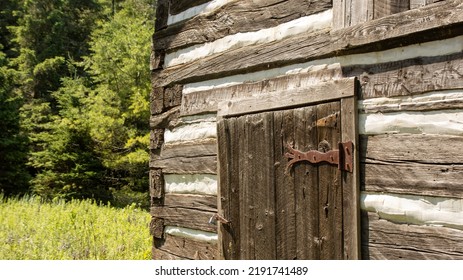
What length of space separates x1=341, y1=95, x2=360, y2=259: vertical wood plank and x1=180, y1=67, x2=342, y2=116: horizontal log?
1.03 ft

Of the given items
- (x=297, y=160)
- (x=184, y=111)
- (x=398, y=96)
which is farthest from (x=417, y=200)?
(x=184, y=111)

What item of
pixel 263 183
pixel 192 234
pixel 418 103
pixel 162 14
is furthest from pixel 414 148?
pixel 162 14

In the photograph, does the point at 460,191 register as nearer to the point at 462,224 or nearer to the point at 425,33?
the point at 462,224

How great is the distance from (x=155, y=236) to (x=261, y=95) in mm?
2202

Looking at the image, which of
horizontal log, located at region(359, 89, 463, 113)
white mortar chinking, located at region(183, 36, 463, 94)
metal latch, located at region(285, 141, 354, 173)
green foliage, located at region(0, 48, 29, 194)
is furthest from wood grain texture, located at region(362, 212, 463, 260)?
green foliage, located at region(0, 48, 29, 194)

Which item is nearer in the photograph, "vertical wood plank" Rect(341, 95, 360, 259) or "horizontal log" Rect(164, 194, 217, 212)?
"vertical wood plank" Rect(341, 95, 360, 259)

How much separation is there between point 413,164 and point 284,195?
1059 mm

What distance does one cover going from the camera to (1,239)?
7766 millimetres

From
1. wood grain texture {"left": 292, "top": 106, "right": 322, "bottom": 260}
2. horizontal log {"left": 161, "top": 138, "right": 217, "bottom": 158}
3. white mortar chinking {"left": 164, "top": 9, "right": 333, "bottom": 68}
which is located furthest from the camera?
horizontal log {"left": 161, "top": 138, "right": 217, "bottom": 158}

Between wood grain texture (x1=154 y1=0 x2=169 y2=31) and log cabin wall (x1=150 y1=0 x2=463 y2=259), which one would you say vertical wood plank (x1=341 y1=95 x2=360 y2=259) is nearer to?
log cabin wall (x1=150 y1=0 x2=463 y2=259)

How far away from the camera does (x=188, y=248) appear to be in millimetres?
4773

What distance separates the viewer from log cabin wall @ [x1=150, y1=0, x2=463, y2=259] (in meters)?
2.79

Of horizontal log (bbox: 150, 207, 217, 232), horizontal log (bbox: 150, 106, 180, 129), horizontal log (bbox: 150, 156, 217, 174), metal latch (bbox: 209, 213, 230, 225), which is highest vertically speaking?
horizontal log (bbox: 150, 106, 180, 129)

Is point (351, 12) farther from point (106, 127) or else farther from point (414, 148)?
point (106, 127)
